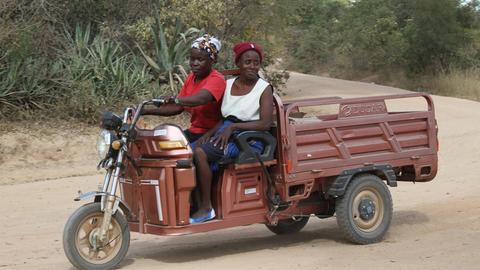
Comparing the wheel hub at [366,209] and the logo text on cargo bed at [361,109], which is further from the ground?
the logo text on cargo bed at [361,109]

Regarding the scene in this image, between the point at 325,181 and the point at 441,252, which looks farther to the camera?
the point at 325,181

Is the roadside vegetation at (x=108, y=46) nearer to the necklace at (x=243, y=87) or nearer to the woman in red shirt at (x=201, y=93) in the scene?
the woman in red shirt at (x=201, y=93)

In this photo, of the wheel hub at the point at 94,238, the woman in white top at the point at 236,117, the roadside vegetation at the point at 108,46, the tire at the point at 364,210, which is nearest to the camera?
the wheel hub at the point at 94,238

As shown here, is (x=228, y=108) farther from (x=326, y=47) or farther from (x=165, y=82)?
→ (x=326, y=47)

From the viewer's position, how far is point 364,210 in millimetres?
7352

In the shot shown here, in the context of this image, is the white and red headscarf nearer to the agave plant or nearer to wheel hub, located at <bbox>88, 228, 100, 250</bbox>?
wheel hub, located at <bbox>88, 228, 100, 250</bbox>

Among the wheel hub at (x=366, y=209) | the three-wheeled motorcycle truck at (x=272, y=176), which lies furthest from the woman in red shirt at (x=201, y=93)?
the wheel hub at (x=366, y=209)

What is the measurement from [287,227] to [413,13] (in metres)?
25.3

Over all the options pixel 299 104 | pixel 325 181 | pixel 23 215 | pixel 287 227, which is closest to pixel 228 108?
pixel 299 104

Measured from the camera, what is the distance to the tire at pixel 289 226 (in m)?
7.94

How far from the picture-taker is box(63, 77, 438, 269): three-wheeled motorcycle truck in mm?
6254

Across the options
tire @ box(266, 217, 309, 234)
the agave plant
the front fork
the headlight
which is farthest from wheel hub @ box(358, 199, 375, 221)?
the agave plant

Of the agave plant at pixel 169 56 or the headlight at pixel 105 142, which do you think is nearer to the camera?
the headlight at pixel 105 142

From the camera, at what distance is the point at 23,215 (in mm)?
9227
